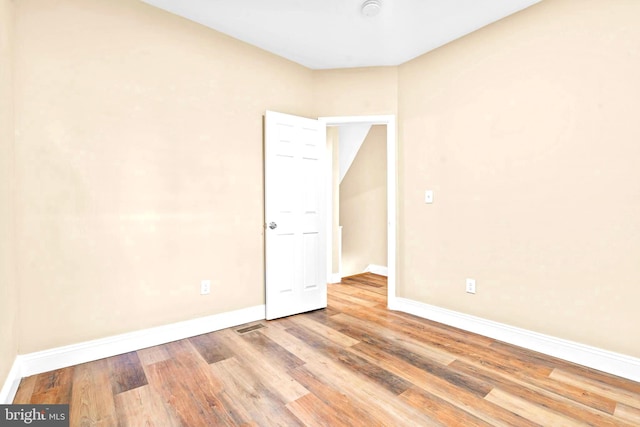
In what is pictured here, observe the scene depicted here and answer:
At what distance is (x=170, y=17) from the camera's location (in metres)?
2.53

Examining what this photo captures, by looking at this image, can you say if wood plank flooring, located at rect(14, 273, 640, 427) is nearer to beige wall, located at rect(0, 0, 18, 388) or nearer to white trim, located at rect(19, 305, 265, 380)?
white trim, located at rect(19, 305, 265, 380)

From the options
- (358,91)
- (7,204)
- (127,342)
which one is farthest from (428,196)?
(7,204)

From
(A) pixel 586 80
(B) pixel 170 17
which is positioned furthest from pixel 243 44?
(A) pixel 586 80

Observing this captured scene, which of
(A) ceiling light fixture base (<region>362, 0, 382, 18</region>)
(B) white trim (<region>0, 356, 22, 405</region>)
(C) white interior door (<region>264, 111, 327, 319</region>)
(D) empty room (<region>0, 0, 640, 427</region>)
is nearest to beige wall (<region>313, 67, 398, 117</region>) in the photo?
(D) empty room (<region>0, 0, 640, 427</region>)

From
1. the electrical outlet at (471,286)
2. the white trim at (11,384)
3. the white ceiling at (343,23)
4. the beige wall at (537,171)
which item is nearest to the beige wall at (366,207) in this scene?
the beige wall at (537,171)

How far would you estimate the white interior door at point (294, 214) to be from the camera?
304cm

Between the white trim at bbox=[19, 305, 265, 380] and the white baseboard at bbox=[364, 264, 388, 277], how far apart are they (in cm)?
258

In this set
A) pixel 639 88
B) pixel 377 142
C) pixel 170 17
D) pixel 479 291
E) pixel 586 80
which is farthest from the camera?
pixel 377 142

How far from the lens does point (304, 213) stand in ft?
10.7

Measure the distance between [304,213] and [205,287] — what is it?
3.96ft

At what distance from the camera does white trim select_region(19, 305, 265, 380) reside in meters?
2.02

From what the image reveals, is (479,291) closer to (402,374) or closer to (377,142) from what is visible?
(402,374)

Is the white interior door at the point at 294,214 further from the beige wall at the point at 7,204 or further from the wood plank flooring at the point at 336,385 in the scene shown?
the beige wall at the point at 7,204

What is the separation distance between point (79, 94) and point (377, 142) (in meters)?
4.09
